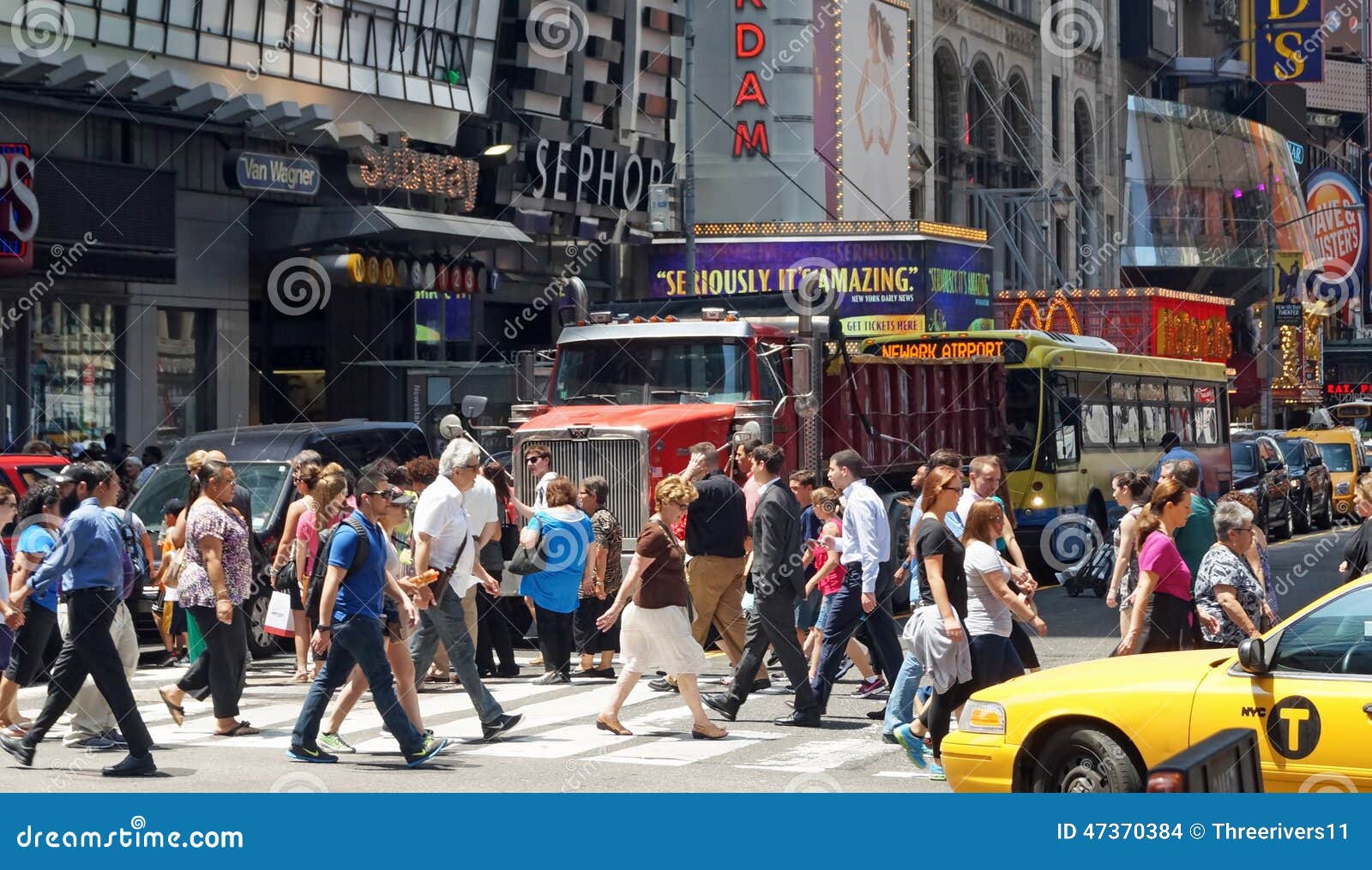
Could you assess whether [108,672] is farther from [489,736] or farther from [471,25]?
[471,25]

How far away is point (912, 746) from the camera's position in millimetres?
10719

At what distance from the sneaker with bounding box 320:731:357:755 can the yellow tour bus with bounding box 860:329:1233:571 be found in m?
14.1

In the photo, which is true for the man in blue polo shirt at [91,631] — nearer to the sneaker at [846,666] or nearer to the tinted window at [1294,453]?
the sneaker at [846,666]

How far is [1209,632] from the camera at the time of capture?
10398 millimetres

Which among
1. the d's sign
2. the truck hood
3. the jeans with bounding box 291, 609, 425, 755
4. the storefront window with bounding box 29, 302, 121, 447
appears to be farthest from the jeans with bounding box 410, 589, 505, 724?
the storefront window with bounding box 29, 302, 121, 447

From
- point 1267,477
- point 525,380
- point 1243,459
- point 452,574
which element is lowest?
point 452,574

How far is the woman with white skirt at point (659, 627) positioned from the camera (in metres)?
11.9

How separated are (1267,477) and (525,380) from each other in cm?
1629

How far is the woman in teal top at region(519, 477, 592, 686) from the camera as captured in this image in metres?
15.1

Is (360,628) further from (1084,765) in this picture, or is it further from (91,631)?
(1084,765)

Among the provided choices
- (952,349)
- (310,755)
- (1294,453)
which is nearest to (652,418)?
(310,755)

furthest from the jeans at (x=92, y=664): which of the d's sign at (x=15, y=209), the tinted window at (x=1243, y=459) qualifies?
the tinted window at (x=1243, y=459)

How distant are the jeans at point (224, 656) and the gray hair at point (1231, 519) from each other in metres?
5.75

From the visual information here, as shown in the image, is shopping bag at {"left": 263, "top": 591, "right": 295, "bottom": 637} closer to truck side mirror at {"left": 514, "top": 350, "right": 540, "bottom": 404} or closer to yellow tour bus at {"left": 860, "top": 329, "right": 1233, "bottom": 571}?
truck side mirror at {"left": 514, "top": 350, "right": 540, "bottom": 404}
